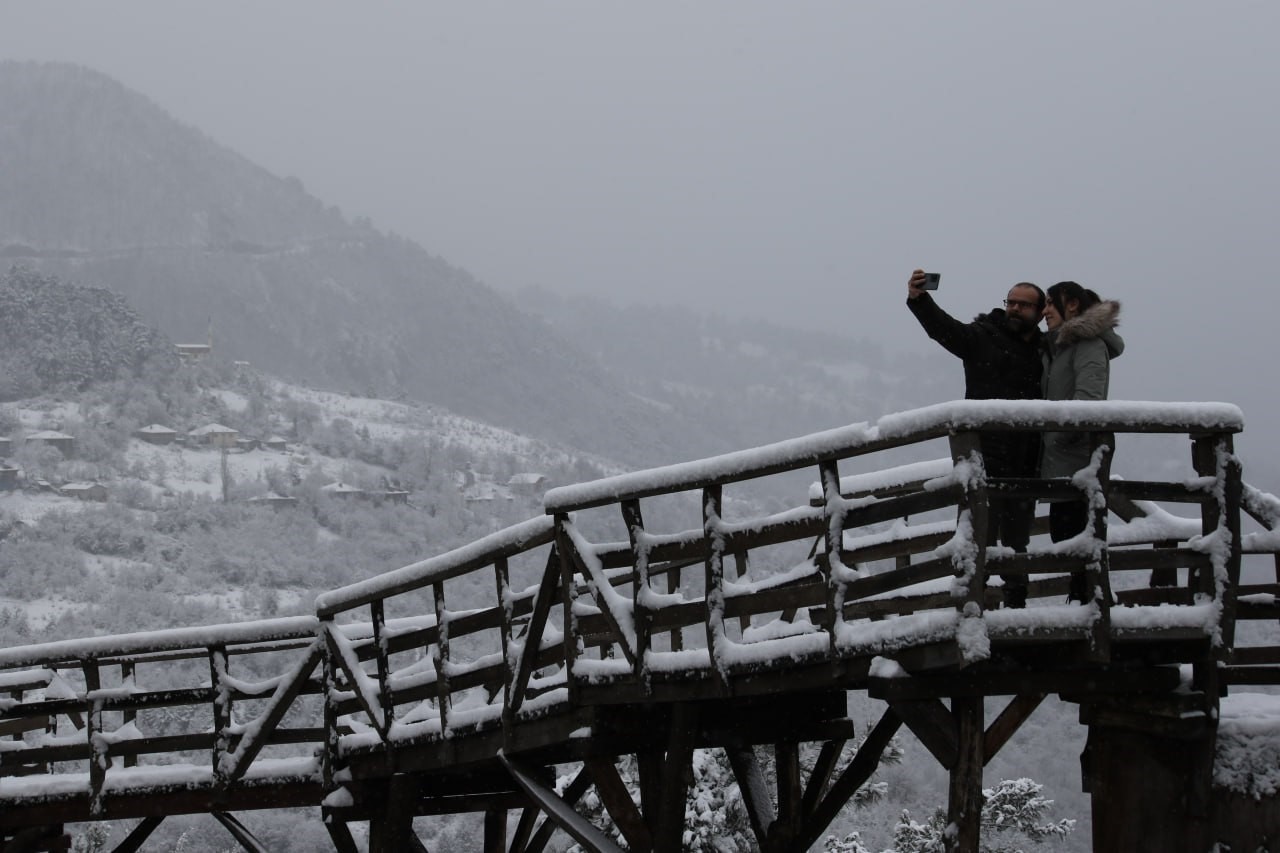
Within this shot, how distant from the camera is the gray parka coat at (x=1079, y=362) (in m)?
5.83

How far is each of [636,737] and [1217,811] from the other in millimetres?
2844

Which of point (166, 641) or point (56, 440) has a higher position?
point (56, 440)

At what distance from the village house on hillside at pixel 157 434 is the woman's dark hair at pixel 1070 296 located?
445 feet

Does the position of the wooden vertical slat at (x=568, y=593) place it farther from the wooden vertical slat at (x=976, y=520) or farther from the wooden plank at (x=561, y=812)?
the wooden vertical slat at (x=976, y=520)

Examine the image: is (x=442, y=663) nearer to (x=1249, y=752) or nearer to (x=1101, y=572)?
(x=1101, y=572)

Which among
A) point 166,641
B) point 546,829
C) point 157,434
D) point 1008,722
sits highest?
point 157,434

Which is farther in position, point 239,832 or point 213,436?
point 213,436

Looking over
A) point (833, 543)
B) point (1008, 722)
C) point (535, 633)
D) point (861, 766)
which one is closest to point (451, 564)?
point (535, 633)

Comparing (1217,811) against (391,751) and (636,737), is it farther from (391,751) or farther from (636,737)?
(391,751)

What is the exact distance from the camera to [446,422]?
540 ft

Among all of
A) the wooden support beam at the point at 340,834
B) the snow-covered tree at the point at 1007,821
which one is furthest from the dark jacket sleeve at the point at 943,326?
the snow-covered tree at the point at 1007,821

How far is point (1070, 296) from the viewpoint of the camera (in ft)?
20.2

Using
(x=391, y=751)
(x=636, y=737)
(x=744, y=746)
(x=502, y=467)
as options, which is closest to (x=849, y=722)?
(x=744, y=746)

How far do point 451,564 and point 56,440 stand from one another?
127 m
